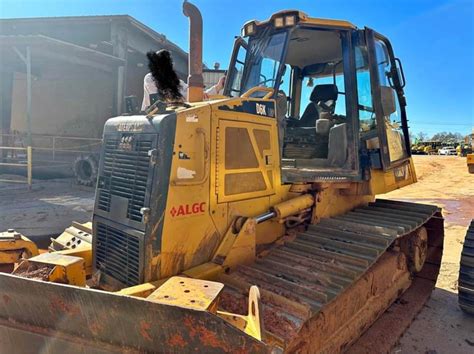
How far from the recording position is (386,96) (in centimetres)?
409

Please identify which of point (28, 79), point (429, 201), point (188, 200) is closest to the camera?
point (188, 200)

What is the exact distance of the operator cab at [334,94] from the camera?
3697 millimetres

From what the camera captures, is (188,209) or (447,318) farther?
(447,318)

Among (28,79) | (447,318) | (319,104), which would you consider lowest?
(447,318)

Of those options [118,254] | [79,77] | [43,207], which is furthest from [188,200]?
[79,77]

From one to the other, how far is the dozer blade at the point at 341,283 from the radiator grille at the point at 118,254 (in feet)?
2.18

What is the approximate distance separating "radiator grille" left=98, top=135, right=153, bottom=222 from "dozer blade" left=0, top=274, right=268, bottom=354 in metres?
0.72

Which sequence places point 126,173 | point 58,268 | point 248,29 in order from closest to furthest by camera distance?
1. point 58,268
2. point 126,173
3. point 248,29

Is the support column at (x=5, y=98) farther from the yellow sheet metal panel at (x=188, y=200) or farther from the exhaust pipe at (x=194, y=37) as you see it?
the yellow sheet metal panel at (x=188, y=200)

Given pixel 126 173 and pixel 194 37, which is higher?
pixel 194 37

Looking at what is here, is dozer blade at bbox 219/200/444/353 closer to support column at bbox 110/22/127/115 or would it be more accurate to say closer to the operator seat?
the operator seat

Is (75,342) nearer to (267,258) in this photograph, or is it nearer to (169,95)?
(267,258)

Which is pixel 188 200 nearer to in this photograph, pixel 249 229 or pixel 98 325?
pixel 249 229

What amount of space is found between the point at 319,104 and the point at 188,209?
108 inches
